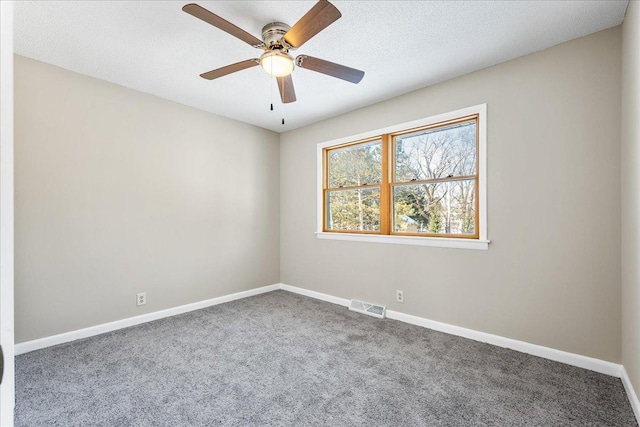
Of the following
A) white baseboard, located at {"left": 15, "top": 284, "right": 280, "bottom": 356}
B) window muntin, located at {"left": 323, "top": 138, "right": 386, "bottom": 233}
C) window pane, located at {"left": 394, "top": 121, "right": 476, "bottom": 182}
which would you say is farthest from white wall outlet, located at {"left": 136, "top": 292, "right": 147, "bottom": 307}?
window pane, located at {"left": 394, "top": 121, "right": 476, "bottom": 182}

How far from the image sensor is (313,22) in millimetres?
1698

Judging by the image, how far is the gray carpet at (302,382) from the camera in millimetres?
1762

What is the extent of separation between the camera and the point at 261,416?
5.81 feet

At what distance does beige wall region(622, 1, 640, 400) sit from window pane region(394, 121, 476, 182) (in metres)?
1.07

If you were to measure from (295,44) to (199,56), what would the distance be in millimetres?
1091

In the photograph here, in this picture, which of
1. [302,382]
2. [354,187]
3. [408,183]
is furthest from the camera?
[354,187]

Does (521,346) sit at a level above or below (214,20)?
below

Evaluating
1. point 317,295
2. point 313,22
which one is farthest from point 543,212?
point 317,295

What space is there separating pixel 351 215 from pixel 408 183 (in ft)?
3.08

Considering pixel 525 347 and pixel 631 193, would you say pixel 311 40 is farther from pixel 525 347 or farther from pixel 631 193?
pixel 525 347

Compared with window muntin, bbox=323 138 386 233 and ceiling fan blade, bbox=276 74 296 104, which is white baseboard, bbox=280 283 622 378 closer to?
window muntin, bbox=323 138 386 233

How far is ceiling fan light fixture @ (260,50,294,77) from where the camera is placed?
2082mm

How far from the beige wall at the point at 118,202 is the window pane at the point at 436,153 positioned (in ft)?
7.23

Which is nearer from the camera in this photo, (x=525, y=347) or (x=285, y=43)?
(x=285, y=43)
